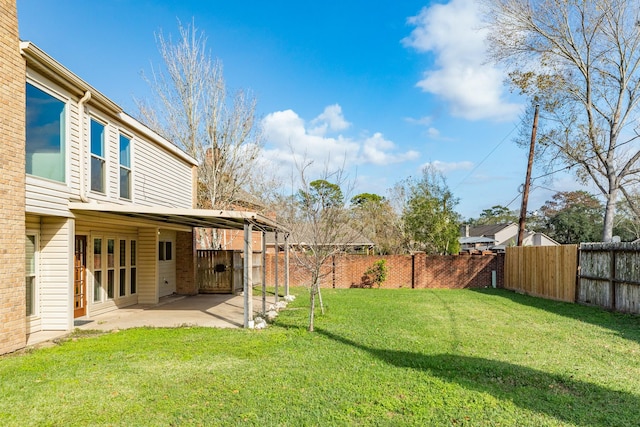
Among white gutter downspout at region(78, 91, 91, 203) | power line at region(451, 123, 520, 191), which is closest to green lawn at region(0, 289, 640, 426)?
white gutter downspout at region(78, 91, 91, 203)

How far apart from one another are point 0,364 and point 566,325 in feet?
32.3

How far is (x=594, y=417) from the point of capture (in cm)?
387

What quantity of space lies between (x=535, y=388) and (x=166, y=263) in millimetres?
11297

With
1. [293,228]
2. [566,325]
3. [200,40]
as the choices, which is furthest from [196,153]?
[566,325]

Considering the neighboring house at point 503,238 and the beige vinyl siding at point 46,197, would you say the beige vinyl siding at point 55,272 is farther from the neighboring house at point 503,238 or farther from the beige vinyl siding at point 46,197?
the neighboring house at point 503,238

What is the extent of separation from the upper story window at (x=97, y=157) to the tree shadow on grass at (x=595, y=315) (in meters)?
10.5

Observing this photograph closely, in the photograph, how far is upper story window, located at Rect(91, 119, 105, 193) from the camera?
27.8ft

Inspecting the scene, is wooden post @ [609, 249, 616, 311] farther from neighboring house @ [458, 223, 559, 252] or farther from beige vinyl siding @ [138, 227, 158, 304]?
neighboring house @ [458, 223, 559, 252]

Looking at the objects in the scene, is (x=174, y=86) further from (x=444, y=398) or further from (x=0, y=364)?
(x=444, y=398)

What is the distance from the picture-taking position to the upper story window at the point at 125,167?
31.9ft

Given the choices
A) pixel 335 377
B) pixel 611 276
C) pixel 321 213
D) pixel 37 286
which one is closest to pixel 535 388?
pixel 335 377

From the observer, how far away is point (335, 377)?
500 centimetres

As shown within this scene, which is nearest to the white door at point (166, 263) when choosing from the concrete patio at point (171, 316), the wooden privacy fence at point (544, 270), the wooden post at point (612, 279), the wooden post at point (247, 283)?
the concrete patio at point (171, 316)

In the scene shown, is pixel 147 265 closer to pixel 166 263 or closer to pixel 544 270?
pixel 166 263
